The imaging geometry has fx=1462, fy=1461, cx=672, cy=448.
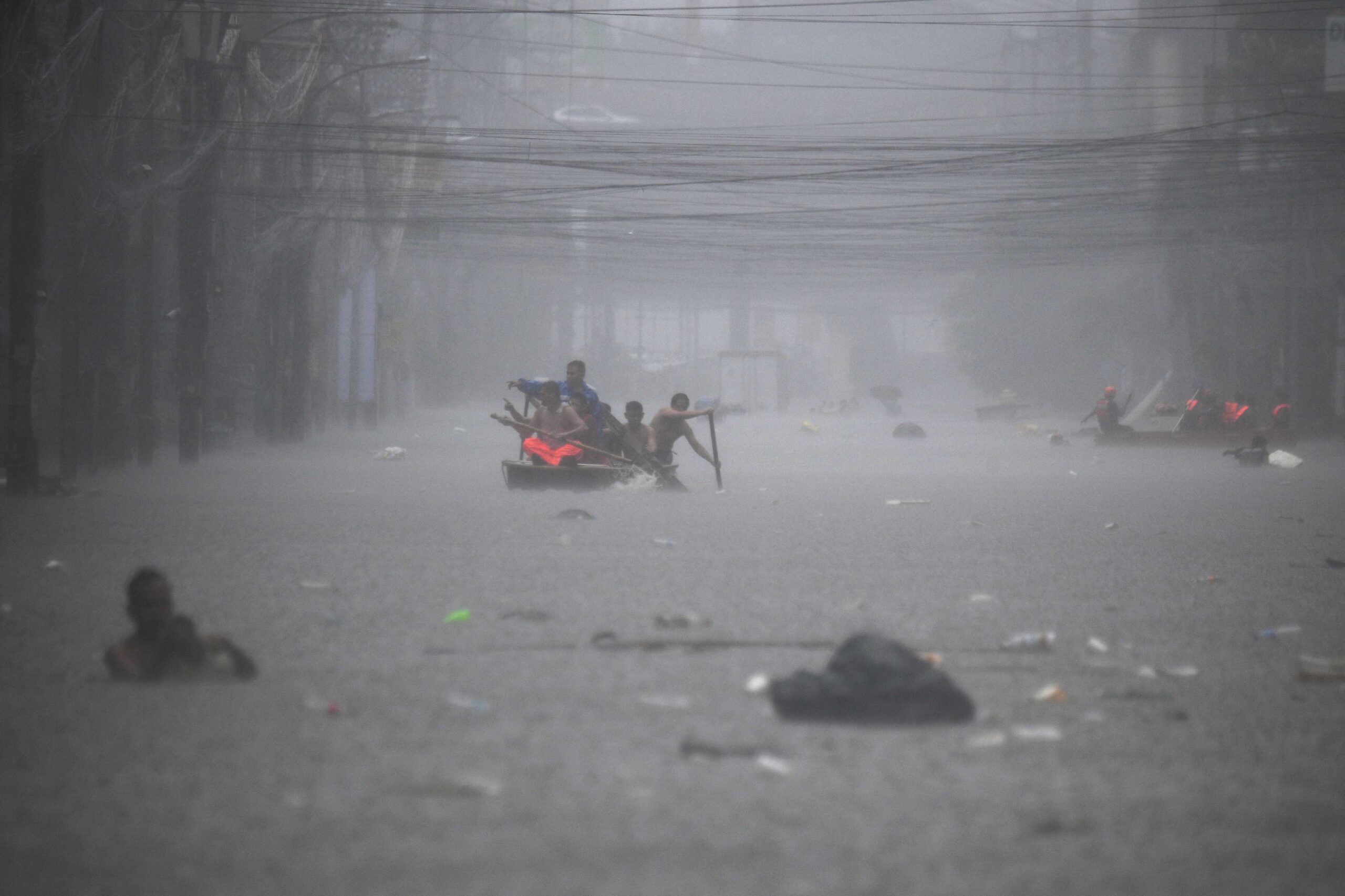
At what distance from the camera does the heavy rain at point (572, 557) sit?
380 centimetres

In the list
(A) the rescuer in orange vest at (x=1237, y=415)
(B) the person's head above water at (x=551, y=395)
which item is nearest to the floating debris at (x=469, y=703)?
(B) the person's head above water at (x=551, y=395)

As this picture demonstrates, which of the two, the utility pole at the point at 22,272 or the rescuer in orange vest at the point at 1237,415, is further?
the rescuer in orange vest at the point at 1237,415

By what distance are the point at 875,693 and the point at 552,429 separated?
39.9 ft

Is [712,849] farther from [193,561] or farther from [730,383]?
[730,383]

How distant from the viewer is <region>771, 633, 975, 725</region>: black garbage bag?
503 cm

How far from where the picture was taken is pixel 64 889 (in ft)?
10.8

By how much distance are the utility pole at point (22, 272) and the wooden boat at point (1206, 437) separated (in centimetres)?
2211

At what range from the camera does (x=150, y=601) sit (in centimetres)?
547

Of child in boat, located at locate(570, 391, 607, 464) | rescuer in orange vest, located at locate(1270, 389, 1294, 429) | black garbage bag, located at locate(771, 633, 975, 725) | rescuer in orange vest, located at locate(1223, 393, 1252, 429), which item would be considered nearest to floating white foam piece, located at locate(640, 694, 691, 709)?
black garbage bag, located at locate(771, 633, 975, 725)

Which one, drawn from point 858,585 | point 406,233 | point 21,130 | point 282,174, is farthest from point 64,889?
point 406,233

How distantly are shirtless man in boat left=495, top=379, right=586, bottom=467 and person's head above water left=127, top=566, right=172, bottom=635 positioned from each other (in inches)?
415

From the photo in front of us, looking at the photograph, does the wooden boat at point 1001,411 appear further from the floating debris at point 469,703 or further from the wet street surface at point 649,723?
the floating debris at point 469,703

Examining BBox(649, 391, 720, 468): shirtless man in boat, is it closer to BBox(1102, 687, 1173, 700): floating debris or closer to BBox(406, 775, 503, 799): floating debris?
BBox(1102, 687, 1173, 700): floating debris

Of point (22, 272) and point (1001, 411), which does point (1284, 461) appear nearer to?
point (22, 272)
